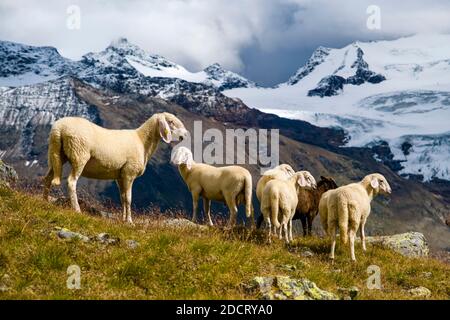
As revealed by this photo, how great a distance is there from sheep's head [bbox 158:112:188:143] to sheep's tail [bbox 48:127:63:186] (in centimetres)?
389

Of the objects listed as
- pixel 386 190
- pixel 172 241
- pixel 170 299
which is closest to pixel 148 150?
pixel 172 241

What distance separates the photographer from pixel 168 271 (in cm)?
1318

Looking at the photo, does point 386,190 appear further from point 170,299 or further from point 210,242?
point 170,299

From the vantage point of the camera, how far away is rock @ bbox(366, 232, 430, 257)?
73.7 ft

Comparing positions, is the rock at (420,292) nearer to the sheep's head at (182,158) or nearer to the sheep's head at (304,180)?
the sheep's head at (304,180)

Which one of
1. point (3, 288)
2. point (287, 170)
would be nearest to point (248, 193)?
point (287, 170)

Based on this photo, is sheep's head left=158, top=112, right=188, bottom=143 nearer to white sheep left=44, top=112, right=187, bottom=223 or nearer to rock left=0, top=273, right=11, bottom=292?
white sheep left=44, top=112, right=187, bottom=223

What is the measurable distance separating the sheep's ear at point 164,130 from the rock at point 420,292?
949cm

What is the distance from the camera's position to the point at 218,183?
76.7 feet

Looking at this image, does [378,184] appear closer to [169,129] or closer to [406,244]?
[406,244]

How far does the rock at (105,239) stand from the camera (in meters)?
14.5

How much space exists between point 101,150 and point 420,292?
395 inches

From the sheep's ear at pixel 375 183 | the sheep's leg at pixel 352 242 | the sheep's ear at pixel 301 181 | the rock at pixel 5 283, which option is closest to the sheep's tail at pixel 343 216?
the sheep's leg at pixel 352 242
